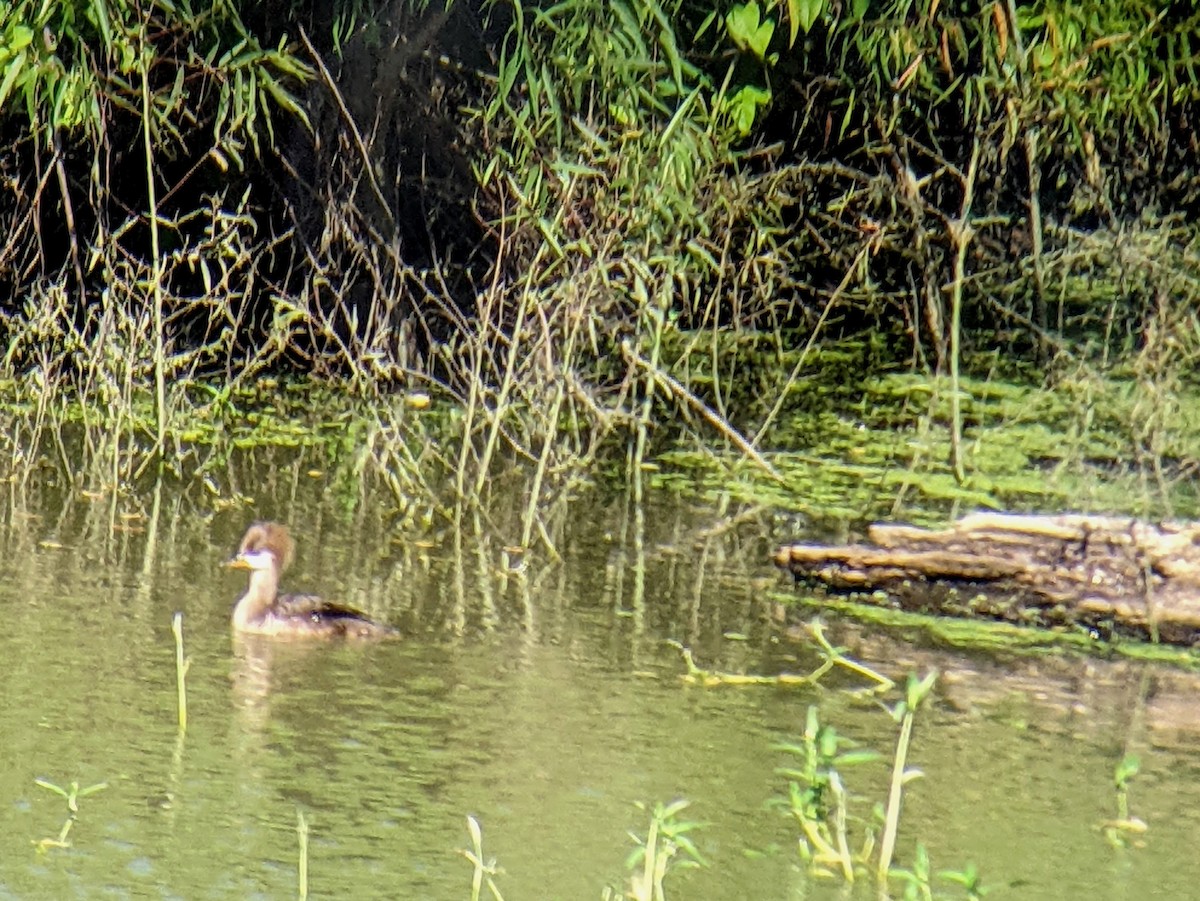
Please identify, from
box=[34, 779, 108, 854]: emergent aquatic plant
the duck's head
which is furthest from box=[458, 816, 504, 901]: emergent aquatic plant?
the duck's head

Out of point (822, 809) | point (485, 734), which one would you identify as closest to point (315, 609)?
point (485, 734)

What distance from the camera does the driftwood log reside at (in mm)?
6531

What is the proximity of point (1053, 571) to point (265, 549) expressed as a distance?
2.26 m

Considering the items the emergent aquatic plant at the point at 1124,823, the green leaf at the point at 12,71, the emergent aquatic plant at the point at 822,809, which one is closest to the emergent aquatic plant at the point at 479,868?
the emergent aquatic plant at the point at 822,809

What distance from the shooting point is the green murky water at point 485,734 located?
14.3 feet

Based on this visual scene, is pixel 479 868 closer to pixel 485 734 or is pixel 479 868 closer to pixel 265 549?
pixel 485 734

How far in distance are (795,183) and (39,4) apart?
3679 mm

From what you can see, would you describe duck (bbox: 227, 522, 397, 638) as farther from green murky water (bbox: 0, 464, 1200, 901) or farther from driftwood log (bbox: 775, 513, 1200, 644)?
driftwood log (bbox: 775, 513, 1200, 644)

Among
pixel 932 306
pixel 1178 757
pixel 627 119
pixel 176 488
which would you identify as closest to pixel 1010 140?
pixel 932 306

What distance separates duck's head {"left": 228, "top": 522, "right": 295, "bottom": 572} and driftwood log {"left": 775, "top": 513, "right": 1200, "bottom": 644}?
1733 millimetres

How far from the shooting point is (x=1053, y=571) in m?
6.68

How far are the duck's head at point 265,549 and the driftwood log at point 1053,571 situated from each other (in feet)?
5.69

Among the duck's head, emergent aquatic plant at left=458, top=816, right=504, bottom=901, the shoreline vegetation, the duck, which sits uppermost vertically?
the shoreline vegetation

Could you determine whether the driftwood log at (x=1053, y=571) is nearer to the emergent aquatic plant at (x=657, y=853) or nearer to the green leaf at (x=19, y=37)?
the emergent aquatic plant at (x=657, y=853)
